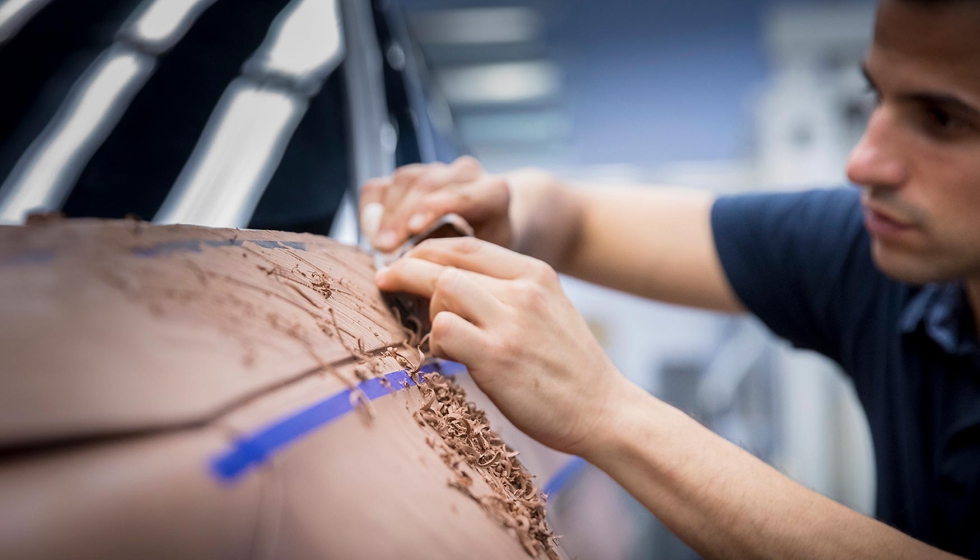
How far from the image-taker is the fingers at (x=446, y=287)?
530mm

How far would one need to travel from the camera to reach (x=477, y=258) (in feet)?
1.87

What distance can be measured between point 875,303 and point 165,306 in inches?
40.4

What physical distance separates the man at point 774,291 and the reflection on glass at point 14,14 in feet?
0.91

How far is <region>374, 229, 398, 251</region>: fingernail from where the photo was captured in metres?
0.63

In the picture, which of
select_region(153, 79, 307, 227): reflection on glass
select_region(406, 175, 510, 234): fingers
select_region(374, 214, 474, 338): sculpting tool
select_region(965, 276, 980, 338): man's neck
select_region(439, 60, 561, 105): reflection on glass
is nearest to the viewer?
select_region(153, 79, 307, 227): reflection on glass

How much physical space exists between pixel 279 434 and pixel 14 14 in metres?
0.31

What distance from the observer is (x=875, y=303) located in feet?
3.36

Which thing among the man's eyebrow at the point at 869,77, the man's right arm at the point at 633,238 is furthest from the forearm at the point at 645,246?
the man's eyebrow at the point at 869,77

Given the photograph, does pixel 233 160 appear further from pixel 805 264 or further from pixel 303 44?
pixel 805 264

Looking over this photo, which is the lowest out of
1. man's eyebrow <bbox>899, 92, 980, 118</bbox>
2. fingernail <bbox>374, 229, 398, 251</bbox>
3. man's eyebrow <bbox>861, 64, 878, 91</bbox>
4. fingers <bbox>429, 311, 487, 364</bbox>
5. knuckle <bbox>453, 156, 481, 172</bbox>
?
fingers <bbox>429, 311, 487, 364</bbox>

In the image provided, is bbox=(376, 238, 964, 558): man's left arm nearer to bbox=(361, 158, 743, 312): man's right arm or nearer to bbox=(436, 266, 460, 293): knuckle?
bbox=(436, 266, 460, 293): knuckle

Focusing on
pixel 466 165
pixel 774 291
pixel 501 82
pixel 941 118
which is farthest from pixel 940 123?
pixel 501 82

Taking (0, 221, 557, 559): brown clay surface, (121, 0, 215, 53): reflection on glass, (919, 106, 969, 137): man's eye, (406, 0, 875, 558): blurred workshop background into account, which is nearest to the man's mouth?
(919, 106, 969, 137): man's eye

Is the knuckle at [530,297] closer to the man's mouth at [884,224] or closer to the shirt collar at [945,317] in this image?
the man's mouth at [884,224]
